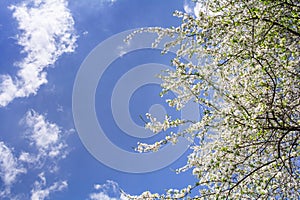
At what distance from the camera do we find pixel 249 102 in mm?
4148

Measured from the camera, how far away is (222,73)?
466 centimetres

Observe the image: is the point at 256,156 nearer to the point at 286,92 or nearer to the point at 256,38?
the point at 286,92

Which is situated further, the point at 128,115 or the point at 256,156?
the point at 128,115

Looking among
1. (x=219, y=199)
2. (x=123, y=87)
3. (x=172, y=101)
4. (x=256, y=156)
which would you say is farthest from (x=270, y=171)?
(x=123, y=87)

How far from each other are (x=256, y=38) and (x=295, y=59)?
22.3 inches

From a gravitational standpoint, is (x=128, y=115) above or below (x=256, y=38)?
above

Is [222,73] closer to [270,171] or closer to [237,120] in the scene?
[237,120]

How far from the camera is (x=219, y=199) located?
412 centimetres

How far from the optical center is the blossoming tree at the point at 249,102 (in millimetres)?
4059

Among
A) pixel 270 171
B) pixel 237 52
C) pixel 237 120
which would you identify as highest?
pixel 237 52

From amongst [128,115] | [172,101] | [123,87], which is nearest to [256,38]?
[172,101]

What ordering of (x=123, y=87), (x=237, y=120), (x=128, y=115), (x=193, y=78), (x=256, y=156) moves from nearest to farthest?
(x=237, y=120) → (x=256, y=156) → (x=193, y=78) → (x=128, y=115) → (x=123, y=87)

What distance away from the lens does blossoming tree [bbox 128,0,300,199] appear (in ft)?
13.3

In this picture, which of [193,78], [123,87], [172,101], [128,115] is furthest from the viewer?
[123,87]
